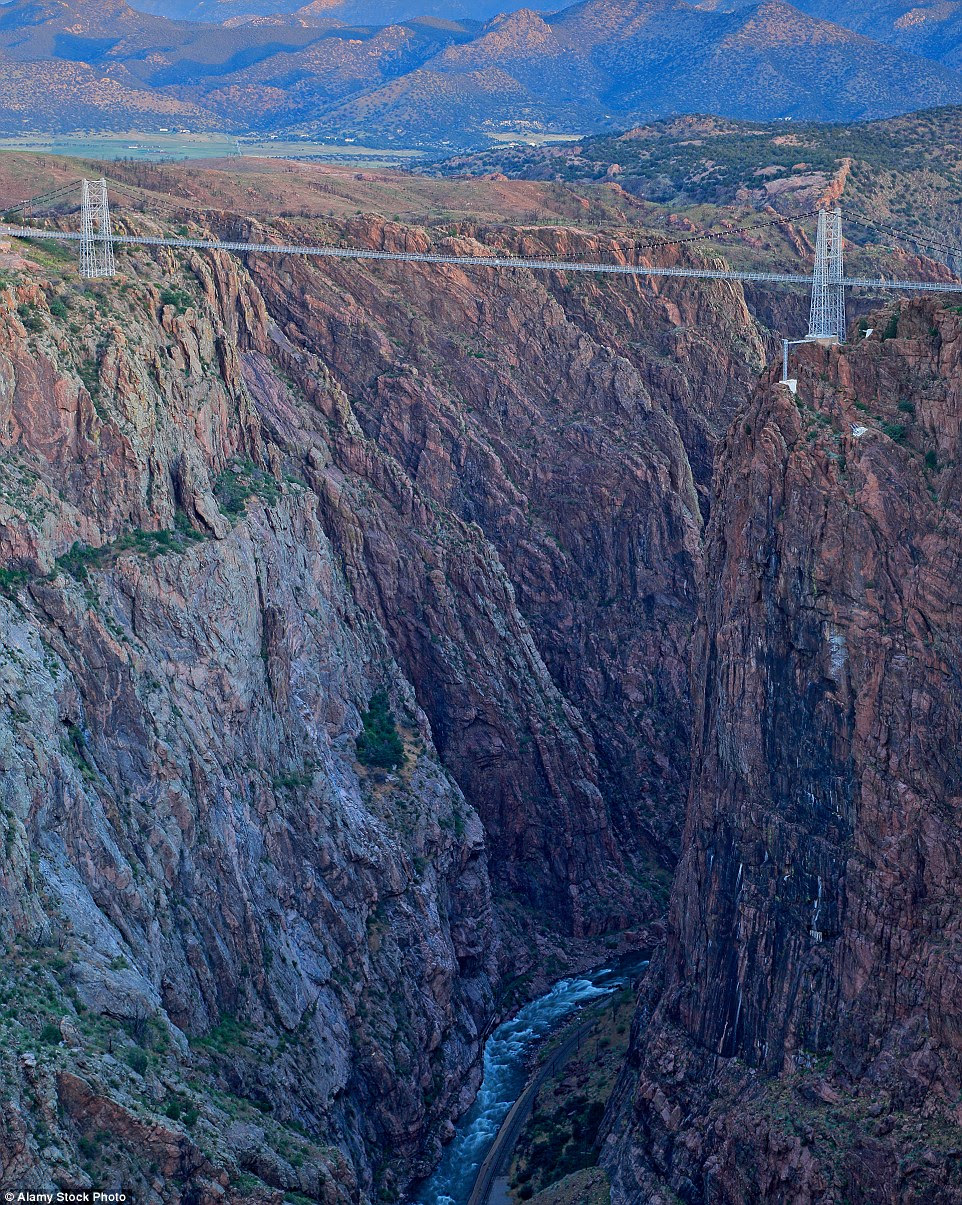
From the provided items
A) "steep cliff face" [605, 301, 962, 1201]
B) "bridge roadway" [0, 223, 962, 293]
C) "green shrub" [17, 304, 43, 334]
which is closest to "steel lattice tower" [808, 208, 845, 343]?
"bridge roadway" [0, 223, 962, 293]

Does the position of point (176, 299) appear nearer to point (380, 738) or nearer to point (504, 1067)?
point (380, 738)

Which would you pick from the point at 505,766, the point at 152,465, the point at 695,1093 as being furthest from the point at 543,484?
the point at 695,1093

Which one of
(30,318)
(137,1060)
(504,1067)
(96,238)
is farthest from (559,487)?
(137,1060)

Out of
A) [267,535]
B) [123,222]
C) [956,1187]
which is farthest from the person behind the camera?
[123,222]

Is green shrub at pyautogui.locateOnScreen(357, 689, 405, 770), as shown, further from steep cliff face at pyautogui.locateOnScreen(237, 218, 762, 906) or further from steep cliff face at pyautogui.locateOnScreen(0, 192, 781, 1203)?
steep cliff face at pyautogui.locateOnScreen(237, 218, 762, 906)

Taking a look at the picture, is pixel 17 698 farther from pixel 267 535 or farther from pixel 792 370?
pixel 792 370

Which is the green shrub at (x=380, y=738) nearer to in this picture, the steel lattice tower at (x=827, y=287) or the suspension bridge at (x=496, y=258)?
the suspension bridge at (x=496, y=258)
